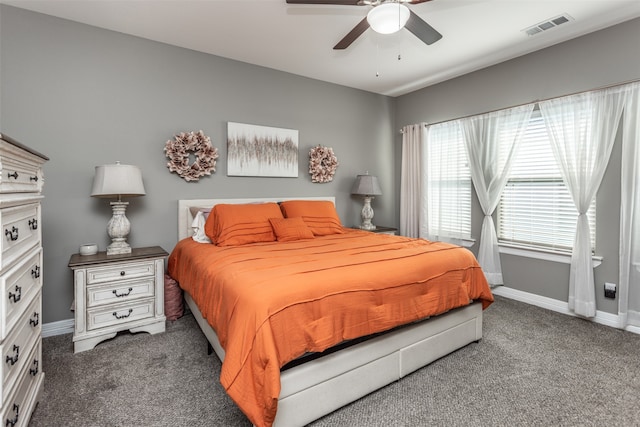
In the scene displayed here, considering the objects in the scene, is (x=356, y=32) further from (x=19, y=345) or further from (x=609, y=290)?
(x=609, y=290)

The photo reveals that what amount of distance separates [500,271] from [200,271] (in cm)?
327

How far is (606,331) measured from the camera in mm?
2670

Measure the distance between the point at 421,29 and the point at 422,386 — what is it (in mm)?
2382

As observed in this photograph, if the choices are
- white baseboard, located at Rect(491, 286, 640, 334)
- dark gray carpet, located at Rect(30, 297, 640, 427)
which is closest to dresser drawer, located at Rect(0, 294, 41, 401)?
dark gray carpet, located at Rect(30, 297, 640, 427)

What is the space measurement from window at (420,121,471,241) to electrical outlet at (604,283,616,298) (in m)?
1.37

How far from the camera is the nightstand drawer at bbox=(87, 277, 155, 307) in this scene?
2383mm

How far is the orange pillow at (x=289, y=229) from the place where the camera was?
297cm

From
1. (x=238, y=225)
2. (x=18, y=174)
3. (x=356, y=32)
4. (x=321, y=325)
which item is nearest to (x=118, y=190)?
(x=238, y=225)

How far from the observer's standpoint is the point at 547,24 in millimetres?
2758

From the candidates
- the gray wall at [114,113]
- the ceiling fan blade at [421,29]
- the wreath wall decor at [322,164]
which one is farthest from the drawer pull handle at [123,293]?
the ceiling fan blade at [421,29]

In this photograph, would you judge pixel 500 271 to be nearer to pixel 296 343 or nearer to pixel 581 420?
pixel 581 420

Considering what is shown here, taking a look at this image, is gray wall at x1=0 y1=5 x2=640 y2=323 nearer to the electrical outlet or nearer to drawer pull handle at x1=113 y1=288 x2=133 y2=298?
the electrical outlet

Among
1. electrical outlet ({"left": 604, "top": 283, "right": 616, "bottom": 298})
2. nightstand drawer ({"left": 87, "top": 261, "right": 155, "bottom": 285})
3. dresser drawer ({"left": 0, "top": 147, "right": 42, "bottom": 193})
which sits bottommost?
electrical outlet ({"left": 604, "top": 283, "right": 616, "bottom": 298})

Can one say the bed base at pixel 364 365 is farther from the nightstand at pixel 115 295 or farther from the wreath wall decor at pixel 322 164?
the wreath wall decor at pixel 322 164
